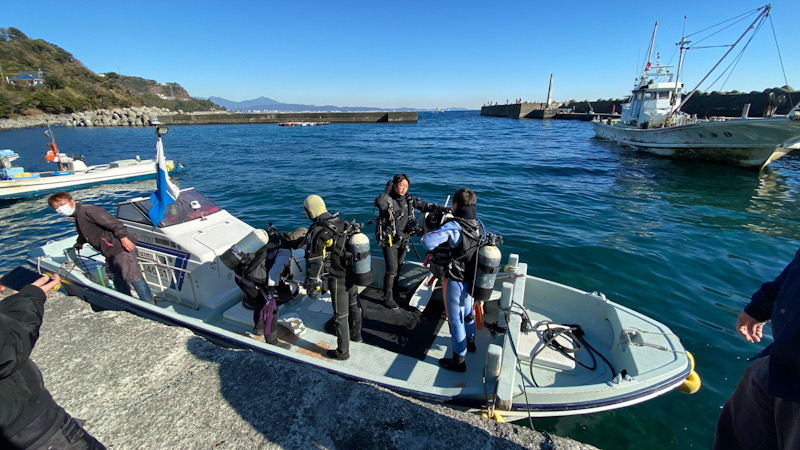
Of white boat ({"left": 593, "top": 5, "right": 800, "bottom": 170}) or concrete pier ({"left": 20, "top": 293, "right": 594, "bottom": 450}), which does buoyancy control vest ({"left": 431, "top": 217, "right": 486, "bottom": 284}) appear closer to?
concrete pier ({"left": 20, "top": 293, "right": 594, "bottom": 450})

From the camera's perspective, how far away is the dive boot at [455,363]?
3.83 m

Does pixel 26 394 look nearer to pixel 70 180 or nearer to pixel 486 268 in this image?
pixel 486 268

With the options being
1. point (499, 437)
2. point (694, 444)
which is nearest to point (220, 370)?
point (499, 437)

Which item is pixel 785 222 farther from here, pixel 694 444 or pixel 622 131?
pixel 622 131

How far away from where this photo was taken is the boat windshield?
17.2ft

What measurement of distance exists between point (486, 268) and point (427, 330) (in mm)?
1755

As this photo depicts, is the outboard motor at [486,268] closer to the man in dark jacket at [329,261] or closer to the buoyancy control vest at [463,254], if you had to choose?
the buoyancy control vest at [463,254]

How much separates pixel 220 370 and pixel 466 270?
2375mm

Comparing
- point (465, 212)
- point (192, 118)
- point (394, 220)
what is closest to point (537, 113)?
point (192, 118)

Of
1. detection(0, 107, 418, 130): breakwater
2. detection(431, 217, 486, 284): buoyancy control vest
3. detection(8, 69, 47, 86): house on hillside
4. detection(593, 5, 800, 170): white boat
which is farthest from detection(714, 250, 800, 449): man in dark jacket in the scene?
detection(8, 69, 47, 86): house on hillside

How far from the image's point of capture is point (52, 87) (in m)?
76.7

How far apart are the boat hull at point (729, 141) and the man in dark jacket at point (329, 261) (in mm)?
24126

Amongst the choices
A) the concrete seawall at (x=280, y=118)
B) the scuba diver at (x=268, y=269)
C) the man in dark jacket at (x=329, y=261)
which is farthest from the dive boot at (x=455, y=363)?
the concrete seawall at (x=280, y=118)

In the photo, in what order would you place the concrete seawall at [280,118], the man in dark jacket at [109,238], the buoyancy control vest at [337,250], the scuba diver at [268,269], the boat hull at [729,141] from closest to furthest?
the buoyancy control vest at [337,250] → the scuba diver at [268,269] → the man in dark jacket at [109,238] → the boat hull at [729,141] → the concrete seawall at [280,118]
